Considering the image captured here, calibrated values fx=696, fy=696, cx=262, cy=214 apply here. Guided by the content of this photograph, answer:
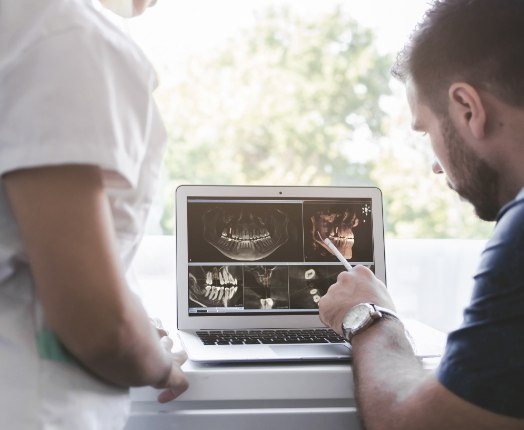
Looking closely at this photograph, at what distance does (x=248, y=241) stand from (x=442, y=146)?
502 mm

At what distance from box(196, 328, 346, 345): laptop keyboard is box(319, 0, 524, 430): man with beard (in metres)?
0.09

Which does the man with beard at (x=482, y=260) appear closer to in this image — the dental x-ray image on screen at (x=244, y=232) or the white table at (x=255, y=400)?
the white table at (x=255, y=400)

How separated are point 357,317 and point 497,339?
13.7 inches

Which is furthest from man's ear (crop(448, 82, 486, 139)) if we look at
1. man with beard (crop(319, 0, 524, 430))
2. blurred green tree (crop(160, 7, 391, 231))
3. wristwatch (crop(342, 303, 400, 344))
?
blurred green tree (crop(160, 7, 391, 231))

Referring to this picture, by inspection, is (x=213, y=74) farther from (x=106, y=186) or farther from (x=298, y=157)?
(x=106, y=186)

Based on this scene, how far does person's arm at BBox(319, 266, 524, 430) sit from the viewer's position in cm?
86

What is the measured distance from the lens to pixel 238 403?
1117 millimetres

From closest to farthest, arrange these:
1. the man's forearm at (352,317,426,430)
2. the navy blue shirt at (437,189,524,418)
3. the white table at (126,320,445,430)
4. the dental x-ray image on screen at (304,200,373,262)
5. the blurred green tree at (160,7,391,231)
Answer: the navy blue shirt at (437,189,524,418), the man's forearm at (352,317,426,430), the white table at (126,320,445,430), the dental x-ray image on screen at (304,200,373,262), the blurred green tree at (160,7,391,231)

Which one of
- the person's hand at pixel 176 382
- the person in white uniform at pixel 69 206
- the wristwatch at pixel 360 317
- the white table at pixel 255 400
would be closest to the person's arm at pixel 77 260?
the person in white uniform at pixel 69 206

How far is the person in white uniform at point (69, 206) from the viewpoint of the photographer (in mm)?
616

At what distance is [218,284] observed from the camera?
57.4 inches

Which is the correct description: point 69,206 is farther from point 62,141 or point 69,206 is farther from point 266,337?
point 266,337

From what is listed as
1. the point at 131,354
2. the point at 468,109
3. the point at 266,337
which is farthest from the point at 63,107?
the point at 266,337

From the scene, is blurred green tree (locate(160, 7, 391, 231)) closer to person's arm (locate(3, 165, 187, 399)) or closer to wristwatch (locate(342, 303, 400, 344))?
wristwatch (locate(342, 303, 400, 344))
